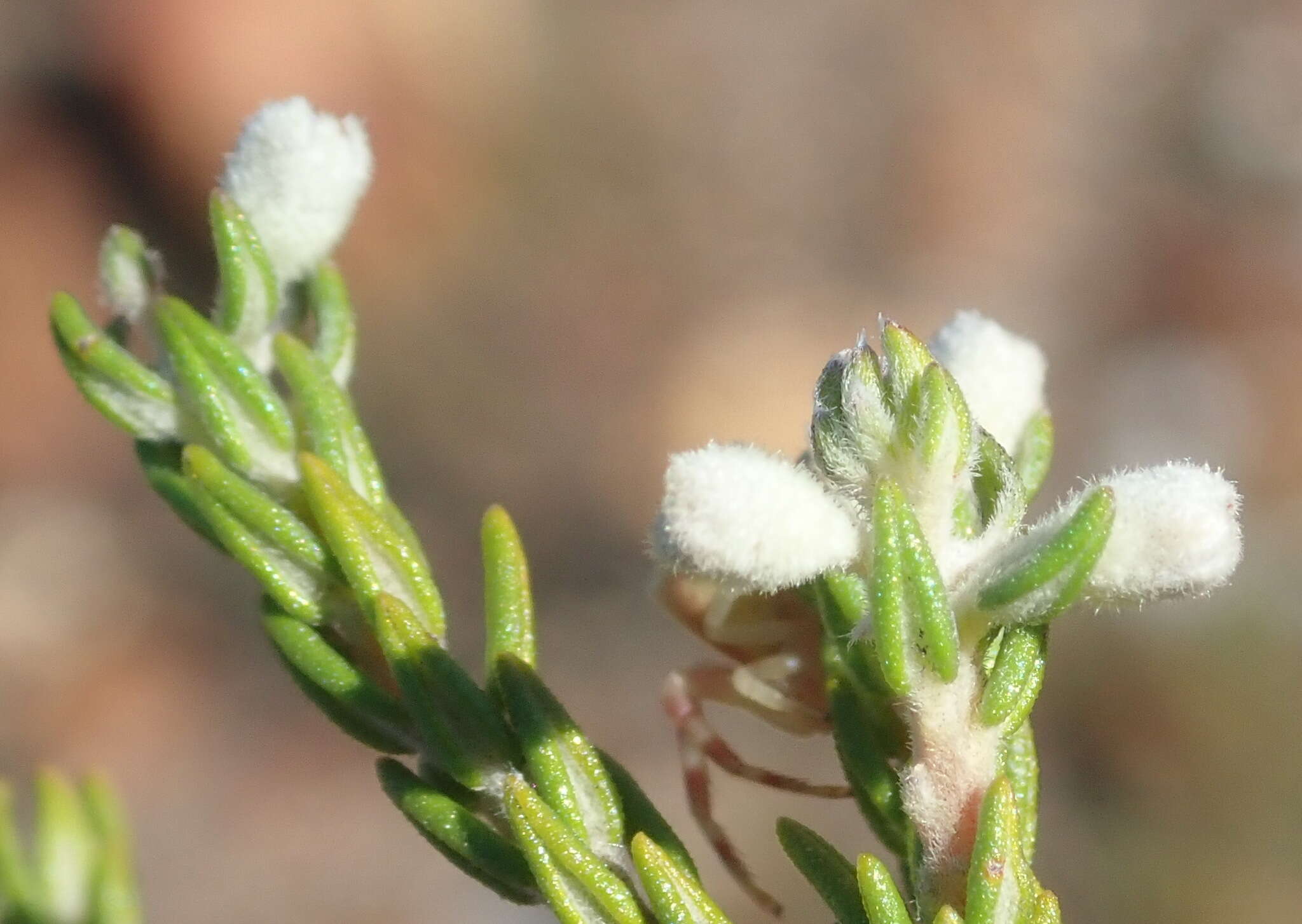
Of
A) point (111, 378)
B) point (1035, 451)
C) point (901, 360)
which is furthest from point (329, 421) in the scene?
point (1035, 451)

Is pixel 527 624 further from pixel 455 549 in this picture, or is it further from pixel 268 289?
pixel 455 549

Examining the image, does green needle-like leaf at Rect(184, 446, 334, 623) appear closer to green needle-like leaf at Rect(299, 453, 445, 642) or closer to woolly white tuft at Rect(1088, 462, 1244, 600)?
green needle-like leaf at Rect(299, 453, 445, 642)

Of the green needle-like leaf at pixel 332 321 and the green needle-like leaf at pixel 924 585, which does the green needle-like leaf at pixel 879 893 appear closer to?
the green needle-like leaf at pixel 924 585

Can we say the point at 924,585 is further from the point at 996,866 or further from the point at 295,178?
the point at 295,178

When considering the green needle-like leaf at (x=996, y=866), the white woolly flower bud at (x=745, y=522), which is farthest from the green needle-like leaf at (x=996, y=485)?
the green needle-like leaf at (x=996, y=866)

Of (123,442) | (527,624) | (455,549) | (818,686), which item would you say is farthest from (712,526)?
(123,442)

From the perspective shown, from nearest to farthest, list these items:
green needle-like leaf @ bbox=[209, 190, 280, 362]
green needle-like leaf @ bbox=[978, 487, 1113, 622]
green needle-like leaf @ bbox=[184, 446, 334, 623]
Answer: green needle-like leaf @ bbox=[978, 487, 1113, 622] < green needle-like leaf @ bbox=[184, 446, 334, 623] < green needle-like leaf @ bbox=[209, 190, 280, 362]

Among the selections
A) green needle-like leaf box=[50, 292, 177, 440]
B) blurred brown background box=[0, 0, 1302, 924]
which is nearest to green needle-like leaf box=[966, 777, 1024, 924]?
green needle-like leaf box=[50, 292, 177, 440]
